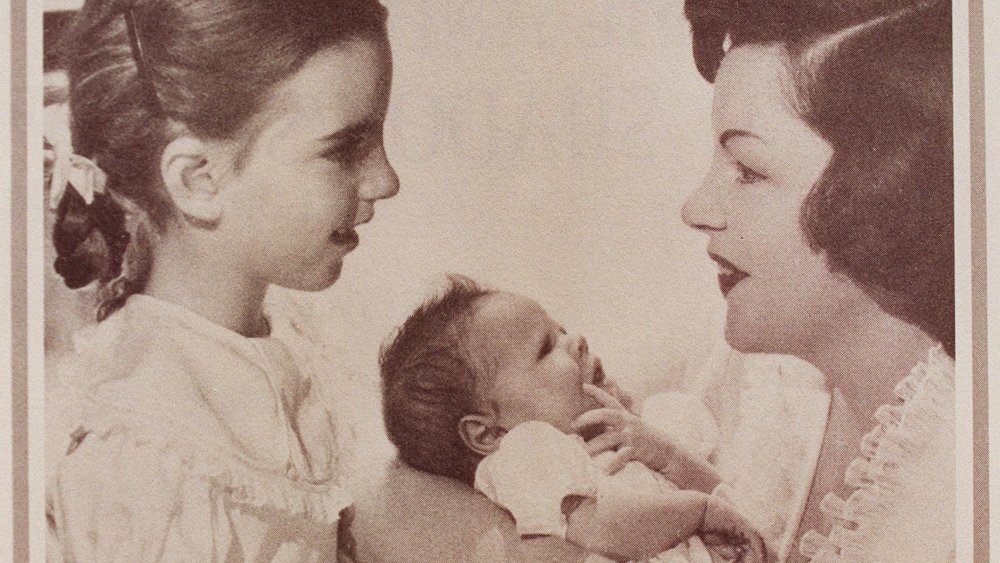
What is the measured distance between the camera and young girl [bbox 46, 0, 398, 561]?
1.44 m

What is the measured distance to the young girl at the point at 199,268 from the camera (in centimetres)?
144

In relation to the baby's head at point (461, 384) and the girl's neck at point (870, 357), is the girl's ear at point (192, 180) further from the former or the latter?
the girl's neck at point (870, 357)

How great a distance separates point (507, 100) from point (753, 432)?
1.83 feet

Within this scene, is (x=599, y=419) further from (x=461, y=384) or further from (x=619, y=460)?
(x=461, y=384)

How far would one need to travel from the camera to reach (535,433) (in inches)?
58.9

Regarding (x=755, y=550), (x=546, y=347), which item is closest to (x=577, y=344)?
(x=546, y=347)

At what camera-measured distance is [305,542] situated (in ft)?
4.81

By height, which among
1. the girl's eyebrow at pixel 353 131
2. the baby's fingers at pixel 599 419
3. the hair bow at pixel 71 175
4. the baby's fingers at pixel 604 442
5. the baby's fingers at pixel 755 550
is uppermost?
the girl's eyebrow at pixel 353 131

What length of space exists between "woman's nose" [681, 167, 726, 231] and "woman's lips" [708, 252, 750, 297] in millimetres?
42

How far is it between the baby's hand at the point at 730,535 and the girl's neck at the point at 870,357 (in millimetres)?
217

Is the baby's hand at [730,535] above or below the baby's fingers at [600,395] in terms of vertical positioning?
below

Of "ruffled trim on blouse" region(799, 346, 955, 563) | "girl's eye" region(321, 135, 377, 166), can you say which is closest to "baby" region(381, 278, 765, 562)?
"ruffled trim on blouse" region(799, 346, 955, 563)

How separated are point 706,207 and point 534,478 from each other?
43cm

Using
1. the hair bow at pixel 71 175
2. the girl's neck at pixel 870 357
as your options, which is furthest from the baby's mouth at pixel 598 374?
the hair bow at pixel 71 175
